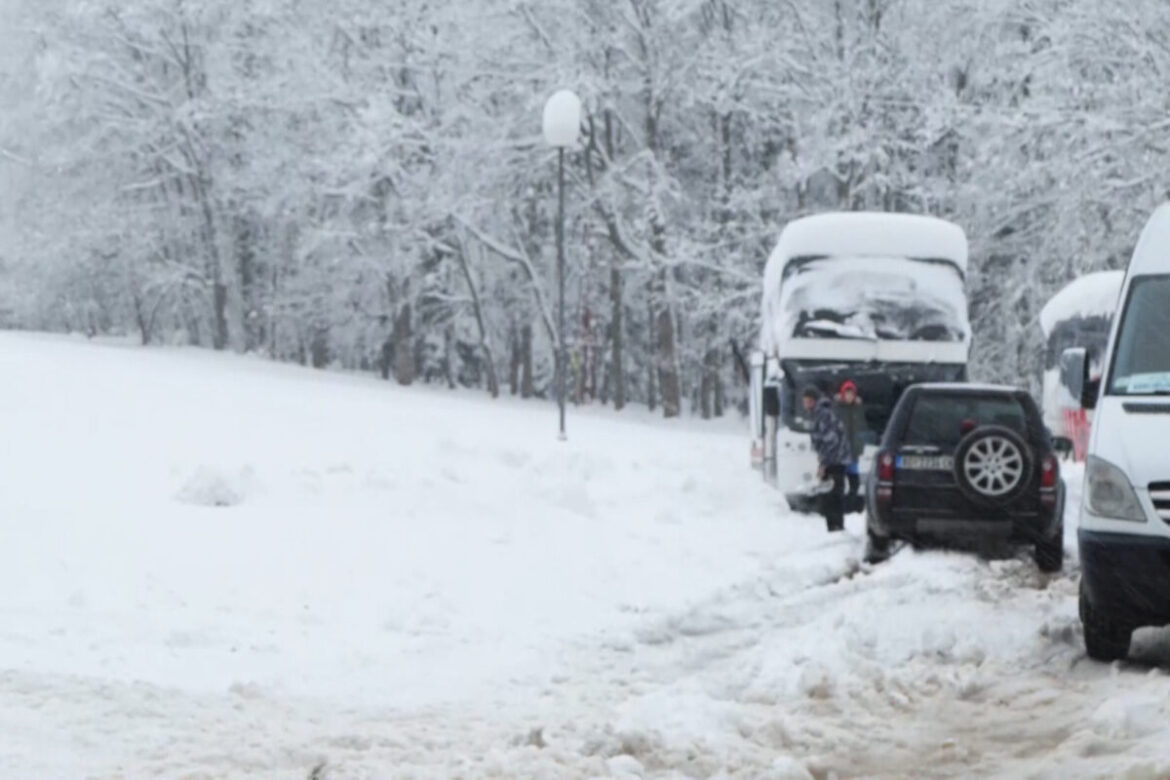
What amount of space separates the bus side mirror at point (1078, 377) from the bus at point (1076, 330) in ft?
51.1

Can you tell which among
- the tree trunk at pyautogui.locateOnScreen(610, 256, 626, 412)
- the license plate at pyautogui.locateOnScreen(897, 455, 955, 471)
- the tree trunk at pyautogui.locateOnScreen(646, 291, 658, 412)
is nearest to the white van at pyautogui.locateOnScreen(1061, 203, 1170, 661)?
the license plate at pyautogui.locateOnScreen(897, 455, 955, 471)

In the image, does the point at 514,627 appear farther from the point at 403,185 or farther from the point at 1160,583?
the point at 403,185

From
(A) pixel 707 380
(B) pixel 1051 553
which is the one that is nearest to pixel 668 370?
(A) pixel 707 380

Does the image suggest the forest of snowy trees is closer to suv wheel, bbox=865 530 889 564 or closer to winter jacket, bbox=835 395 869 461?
winter jacket, bbox=835 395 869 461

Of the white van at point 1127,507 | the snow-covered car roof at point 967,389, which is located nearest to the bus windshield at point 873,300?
the snow-covered car roof at point 967,389

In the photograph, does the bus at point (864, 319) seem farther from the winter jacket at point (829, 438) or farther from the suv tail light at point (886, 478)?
the suv tail light at point (886, 478)

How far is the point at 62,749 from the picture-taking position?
20.2 ft

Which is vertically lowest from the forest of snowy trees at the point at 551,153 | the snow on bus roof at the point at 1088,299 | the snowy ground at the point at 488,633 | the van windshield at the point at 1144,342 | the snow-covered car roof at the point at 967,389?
the snowy ground at the point at 488,633

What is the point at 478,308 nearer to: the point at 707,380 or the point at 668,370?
the point at 668,370

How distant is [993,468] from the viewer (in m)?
11.7

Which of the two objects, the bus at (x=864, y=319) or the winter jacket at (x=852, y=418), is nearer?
the winter jacket at (x=852, y=418)

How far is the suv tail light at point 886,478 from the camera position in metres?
12.3

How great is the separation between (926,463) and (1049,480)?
1.06 m

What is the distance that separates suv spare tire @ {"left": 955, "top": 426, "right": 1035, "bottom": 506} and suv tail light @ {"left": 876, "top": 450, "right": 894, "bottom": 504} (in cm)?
73
